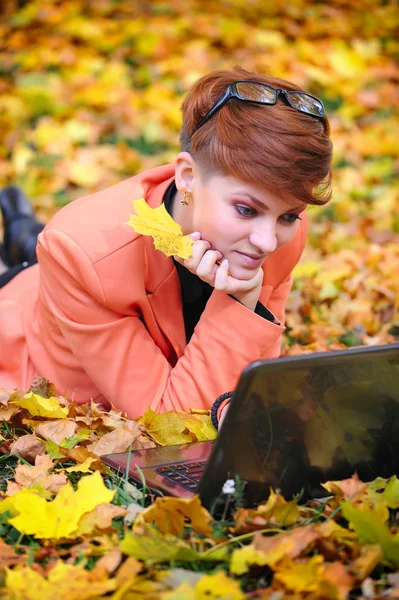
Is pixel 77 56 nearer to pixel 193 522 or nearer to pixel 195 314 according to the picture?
pixel 195 314

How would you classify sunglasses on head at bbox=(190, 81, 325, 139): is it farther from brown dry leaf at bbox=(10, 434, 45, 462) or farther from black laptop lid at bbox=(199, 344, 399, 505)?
brown dry leaf at bbox=(10, 434, 45, 462)

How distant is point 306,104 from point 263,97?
126mm

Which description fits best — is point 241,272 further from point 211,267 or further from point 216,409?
point 216,409

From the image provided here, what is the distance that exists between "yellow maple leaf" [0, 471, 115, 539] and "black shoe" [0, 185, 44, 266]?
1.90m

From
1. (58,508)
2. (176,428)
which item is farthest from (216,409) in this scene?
(58,508)

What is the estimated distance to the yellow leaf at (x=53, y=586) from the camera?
137 cm

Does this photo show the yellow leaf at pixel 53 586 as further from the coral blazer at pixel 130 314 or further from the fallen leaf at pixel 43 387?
the fallen leaf at pixel 43 387

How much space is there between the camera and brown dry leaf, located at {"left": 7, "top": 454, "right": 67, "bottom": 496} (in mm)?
1826

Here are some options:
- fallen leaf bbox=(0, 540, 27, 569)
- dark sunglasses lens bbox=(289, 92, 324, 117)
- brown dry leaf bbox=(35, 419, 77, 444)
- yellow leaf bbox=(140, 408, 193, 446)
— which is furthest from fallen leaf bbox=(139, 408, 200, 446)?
dark sunglasses lens bbox=(289, 92, 324, 117)

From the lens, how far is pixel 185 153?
212 cm

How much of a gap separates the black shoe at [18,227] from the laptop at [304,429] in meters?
1.99

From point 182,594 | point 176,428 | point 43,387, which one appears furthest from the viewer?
point 43,387

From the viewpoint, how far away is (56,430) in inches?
82.9

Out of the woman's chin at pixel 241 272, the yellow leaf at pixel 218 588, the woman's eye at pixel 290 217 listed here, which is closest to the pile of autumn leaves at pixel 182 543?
the yellow leaf at pixel 218 588
